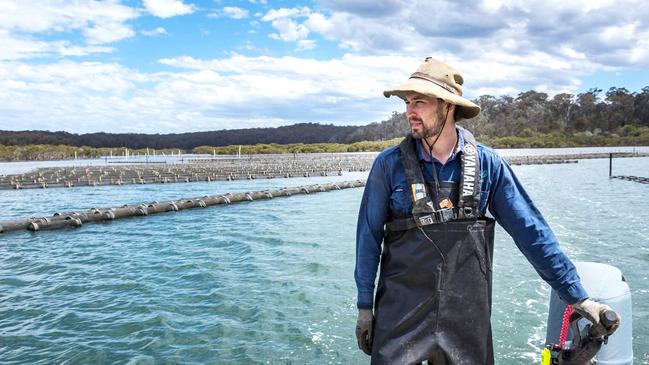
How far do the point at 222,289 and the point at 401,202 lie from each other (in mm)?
5806

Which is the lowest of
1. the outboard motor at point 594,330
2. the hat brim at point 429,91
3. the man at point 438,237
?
the outboard motor at point 594,330

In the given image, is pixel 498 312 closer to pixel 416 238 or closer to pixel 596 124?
pixel 416 238

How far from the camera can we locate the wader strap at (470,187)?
7.08 feet

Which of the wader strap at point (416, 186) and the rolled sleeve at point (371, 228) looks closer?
the wader strap at point (416, 186)

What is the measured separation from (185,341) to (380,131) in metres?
148

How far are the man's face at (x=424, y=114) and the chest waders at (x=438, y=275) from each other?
0.36ft

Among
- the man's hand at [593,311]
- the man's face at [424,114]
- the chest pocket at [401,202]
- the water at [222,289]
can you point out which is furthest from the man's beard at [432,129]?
the water at [222,289]

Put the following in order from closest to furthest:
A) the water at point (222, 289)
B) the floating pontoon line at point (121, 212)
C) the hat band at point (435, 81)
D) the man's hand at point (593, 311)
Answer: the man's hand at point (593, 311) → the hat band at point (435, 81) → the water at point (222, 289) → the floating pontoon line at point (121, 212)

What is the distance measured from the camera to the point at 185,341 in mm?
5355

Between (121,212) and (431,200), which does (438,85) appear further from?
(121,212)

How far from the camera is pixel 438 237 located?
2150 mm

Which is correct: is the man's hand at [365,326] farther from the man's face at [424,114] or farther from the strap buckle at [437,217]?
the man's face at [424,114]

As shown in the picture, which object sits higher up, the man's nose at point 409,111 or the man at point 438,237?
the man's nose at point 409,111

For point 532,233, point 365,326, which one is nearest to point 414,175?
point 532,233
